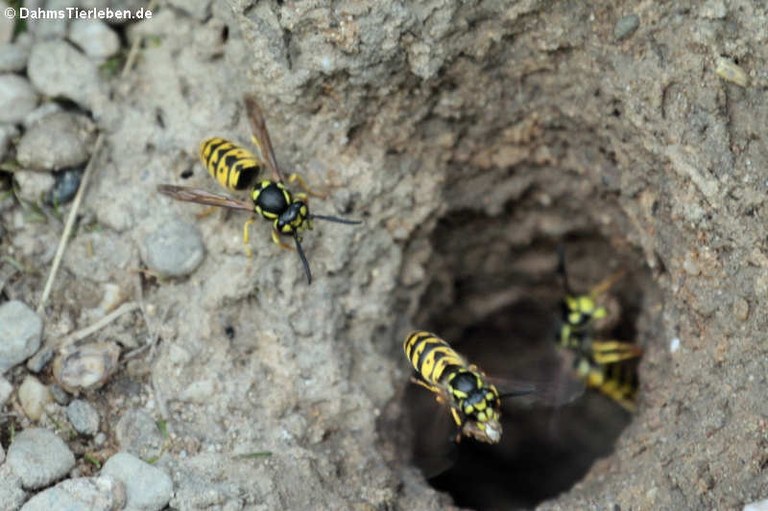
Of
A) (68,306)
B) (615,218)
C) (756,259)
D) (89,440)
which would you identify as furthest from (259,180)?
(756,259)

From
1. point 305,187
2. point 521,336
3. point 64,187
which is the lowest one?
point 521,336

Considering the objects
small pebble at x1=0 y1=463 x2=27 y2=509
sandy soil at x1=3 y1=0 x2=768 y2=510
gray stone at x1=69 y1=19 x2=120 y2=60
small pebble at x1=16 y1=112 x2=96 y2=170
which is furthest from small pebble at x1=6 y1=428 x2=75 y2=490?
gray stone at x1=69 y1=19 x2=120 y2=60

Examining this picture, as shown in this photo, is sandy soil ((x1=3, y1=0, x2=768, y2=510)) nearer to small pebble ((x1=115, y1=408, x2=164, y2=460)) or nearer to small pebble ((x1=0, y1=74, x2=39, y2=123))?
small pebble ((x1=115, y1=408, x2=164, y2=460))

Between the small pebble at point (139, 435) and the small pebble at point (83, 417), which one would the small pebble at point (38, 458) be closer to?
the small pebble at point (83, 417)

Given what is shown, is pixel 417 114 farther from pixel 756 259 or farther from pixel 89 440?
pixel 89 440

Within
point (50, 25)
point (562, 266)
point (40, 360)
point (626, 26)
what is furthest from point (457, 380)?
point (50, 25)

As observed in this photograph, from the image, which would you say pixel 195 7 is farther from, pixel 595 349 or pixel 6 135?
pixel 595 349
